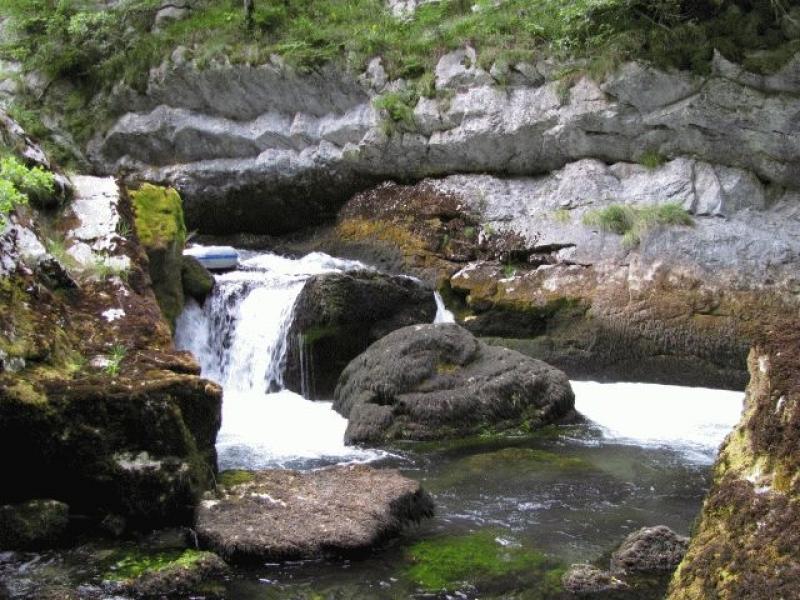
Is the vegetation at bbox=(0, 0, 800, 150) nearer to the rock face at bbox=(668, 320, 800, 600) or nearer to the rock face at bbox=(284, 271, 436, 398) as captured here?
the rock face at bbox=(284, 271, 436, 398)

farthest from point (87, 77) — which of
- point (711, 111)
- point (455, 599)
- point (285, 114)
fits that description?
point (455, 599)

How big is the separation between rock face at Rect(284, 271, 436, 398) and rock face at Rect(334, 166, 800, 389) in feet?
7.81

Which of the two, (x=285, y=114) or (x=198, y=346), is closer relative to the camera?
(x=198, y=346)

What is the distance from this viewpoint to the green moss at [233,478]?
258 inches

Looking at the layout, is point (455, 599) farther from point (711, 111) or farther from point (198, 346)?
point (711, 111)

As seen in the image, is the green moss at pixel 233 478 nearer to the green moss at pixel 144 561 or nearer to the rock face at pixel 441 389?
the green moss at pixel 144 561

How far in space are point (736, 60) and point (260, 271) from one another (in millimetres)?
8977

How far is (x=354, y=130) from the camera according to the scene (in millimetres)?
17391

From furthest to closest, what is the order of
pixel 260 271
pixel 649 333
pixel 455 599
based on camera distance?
pixel 260 271, pixel 649 333, pixel 455 599

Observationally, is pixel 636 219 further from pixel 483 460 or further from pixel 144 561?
pixel 144 561

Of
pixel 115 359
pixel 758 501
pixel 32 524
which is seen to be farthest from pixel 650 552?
pixel 115 359

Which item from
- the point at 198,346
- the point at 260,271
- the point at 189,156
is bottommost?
the point at 198,346

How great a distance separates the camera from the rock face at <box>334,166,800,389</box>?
Answer: 481 inches

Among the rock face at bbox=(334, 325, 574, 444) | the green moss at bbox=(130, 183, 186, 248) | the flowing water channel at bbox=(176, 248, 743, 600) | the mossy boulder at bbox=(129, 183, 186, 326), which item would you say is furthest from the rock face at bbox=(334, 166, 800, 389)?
the green moss at bbox=(130, 183, 186, 248)
